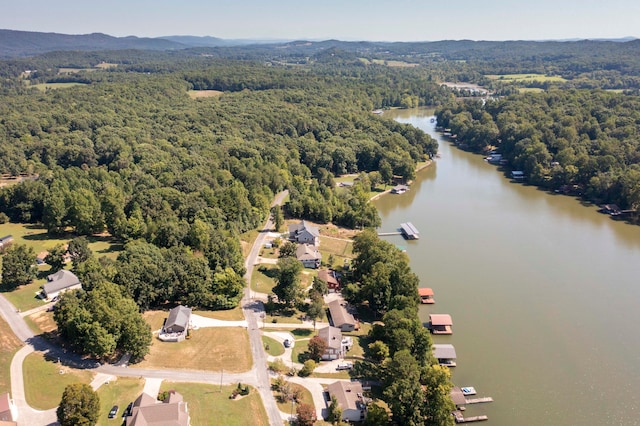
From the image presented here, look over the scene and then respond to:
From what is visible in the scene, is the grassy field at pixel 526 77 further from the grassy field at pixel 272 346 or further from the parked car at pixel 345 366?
the grassy field at pixel 272 346

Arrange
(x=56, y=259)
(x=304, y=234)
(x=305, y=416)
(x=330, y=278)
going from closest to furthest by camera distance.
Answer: (x=305, y=416) → (x=56, y=259) → (x=330, y=278) → (x=304, y=234)

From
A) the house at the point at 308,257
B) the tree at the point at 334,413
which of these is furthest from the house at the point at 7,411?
the house at the point at 308,257

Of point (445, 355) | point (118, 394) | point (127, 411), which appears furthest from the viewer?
point (445, 355)

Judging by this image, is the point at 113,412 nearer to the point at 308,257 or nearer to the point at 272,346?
the point at 272,346

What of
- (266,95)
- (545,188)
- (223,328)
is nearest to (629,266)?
(545,188)

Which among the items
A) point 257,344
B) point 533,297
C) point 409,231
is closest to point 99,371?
point 257,344

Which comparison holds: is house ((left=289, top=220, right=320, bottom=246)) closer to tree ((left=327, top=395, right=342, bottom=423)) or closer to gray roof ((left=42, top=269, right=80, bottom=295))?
gray roof ((left=42, top=269, right=80, bottom=295))
